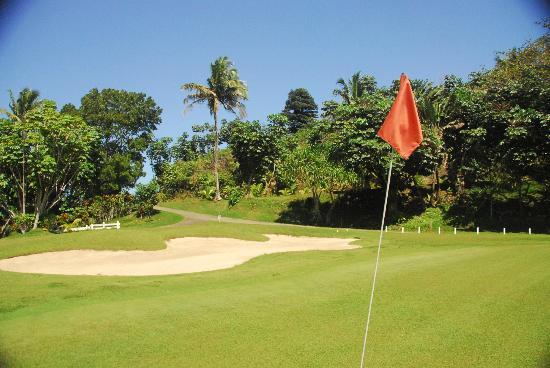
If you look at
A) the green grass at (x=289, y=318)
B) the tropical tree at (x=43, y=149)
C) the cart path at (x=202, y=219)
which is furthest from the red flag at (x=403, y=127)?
the tropical tree at (x=43, y=149)

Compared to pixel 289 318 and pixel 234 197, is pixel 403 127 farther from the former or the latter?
pixel 234 197

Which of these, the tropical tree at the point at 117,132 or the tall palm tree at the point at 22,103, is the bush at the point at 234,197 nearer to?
the tropical tree at the point at 117,132

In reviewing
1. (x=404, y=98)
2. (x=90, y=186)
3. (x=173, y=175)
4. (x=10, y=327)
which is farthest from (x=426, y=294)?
(x=173, y=175)

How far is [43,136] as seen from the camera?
132 feet

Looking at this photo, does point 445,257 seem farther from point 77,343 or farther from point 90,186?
point 90,186

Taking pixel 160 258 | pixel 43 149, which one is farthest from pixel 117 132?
pixel 160 258

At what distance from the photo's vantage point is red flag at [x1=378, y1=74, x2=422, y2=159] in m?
8.00

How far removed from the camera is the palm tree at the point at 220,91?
5484 centimetres

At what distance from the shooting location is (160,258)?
2369 cm

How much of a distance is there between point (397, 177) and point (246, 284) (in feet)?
111

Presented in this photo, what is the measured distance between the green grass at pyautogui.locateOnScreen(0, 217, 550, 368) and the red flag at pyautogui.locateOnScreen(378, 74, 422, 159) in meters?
3.31

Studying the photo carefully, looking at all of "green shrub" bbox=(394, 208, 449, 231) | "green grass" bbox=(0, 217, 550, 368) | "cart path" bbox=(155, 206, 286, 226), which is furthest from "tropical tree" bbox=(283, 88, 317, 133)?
"green grass" bbox=(0, 217, 550, 368)

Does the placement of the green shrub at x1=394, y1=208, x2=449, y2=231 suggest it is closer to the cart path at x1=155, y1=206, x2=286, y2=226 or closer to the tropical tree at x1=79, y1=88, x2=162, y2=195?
the cart path at x1=155, y1=206, x2=286, y2=226

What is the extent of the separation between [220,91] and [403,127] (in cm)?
4938
